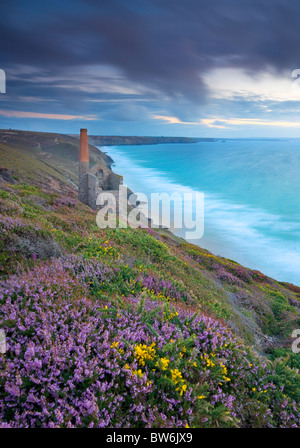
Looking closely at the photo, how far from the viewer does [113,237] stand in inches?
417

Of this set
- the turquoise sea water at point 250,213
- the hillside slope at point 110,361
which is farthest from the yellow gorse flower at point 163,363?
the turquoise sea water at point 250,213

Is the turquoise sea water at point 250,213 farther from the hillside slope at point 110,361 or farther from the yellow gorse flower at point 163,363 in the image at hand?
the yellow gorse flower at point 163,363

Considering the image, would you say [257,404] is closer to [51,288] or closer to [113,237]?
[51,288]

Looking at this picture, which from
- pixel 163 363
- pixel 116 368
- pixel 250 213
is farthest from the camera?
pixel 250 213

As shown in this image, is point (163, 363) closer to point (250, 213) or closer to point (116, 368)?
point (116, 368)

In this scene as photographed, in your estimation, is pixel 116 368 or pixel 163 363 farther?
pixel 163 363

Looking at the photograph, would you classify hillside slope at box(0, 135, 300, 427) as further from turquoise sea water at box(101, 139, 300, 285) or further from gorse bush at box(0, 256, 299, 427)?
turquoise sea water at box(101, 139, 300, 285)

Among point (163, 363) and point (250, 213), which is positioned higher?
point (163, 363)

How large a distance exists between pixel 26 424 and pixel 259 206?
6478 cm

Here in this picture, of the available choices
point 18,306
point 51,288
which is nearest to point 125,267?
point 51,288

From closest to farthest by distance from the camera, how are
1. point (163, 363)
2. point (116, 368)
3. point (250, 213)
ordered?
1. point (116, 368)
2. point (163, 363)
3. point (250, 213)

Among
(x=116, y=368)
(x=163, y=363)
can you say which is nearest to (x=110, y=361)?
(x=116, y=368)

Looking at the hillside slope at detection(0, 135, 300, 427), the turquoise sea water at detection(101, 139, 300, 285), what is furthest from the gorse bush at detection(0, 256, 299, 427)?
the turquoise sea water at detection(101, 139, 300, 285)
